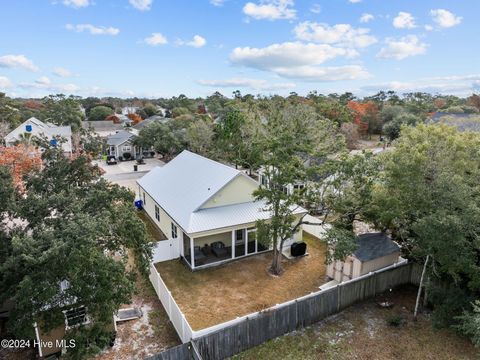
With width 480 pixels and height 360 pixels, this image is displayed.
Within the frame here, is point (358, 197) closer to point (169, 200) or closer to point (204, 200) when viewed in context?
point (204, 200)

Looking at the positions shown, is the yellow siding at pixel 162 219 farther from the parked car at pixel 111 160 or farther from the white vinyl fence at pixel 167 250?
the parked car at pixel 111 160

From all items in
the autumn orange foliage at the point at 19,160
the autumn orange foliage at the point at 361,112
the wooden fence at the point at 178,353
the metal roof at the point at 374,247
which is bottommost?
the wooden fence at the point at 178,353

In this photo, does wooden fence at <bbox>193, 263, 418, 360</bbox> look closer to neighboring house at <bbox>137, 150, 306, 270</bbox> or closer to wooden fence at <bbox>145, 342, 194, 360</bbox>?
wooden fence at <bbox>145, 342, 194, 360</bbox>

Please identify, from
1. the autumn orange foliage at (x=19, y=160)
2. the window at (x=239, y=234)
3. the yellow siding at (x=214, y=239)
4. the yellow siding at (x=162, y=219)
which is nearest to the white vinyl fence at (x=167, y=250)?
the yellow siding at (x=162, y=219)

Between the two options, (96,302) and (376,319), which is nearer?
(96,302)

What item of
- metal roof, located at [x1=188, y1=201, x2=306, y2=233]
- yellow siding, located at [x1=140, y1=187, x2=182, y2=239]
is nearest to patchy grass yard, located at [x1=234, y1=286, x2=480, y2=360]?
metal roof, located at [x1=188, y1=201, x2=306, y2=233]

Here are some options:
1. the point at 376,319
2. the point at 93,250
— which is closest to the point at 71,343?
the point at 93,250

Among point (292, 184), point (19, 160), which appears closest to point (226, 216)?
point (292, 184)
